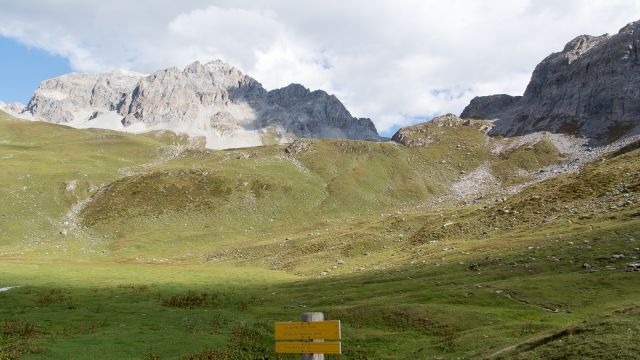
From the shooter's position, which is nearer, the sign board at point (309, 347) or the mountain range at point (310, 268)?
the sign board at point (309, 347)

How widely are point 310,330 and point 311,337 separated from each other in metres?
0.22

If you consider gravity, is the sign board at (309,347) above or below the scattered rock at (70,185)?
below

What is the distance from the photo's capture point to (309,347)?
14961 mm

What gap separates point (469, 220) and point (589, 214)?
895 inches

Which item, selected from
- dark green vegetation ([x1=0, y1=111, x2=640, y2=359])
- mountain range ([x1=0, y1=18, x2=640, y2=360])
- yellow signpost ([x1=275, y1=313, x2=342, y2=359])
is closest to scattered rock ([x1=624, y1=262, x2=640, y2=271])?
mountain range ([x1=0, y1=18, x2=640, y2=360])

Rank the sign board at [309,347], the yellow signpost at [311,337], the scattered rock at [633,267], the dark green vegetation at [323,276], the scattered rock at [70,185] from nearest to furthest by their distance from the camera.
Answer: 1. the sign board at [309,347]
2. the yellow signpost at [311,337]
3. the dark green vegetation at [323,276]
4. the scattered rock at [633,267]
5. the scattered rock at [70,185]

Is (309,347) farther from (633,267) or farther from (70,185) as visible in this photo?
(70,185)

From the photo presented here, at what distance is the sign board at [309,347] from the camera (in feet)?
47.3

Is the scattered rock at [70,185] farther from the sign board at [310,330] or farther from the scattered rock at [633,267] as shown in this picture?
the sign board at [310,330]

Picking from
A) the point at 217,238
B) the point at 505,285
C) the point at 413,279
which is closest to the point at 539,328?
the point at 505,285

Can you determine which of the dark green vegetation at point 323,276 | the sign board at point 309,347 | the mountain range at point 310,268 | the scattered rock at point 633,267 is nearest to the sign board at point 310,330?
the sign board at point 309,347

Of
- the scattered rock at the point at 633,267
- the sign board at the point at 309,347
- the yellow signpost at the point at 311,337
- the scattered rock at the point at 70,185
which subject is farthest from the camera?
the scattered rock at the point at 70,185

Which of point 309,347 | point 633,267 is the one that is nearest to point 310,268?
point 633,267

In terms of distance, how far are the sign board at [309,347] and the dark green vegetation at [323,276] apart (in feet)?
26.1
